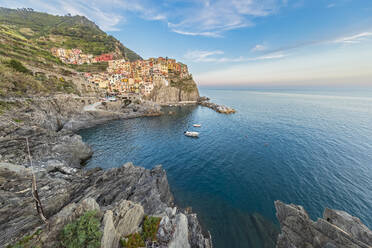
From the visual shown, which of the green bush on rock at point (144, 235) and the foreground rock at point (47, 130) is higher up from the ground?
the foreground rock at point (47, 130)

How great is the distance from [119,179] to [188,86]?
94273 mm

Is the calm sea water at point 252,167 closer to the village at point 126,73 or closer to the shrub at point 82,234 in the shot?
the shrub at point 82,234

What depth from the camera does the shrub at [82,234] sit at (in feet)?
19.6

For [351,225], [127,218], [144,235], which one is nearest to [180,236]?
[144,235]

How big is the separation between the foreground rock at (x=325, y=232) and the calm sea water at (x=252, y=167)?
12.0 ft

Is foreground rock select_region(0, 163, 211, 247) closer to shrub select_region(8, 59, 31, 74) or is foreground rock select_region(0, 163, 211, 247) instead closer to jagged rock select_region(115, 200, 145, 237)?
jagged rock select_region(115, 200, 145, 237)

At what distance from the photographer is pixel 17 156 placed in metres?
15.7

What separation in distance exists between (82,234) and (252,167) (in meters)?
24.4

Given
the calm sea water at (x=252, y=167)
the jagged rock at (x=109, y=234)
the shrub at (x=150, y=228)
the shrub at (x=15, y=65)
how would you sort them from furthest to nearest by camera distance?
the shrub at (x=15, y=65)
the calm sea water at (x=252, y=167)
the shrub at (x=150, y=228)
the jagged rock at (x=109, y=234)

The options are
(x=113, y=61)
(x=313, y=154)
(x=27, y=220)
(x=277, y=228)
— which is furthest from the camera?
(x=113, y=61)

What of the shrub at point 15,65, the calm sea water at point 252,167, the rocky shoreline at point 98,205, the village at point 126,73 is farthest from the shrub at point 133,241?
the village at point 126,73

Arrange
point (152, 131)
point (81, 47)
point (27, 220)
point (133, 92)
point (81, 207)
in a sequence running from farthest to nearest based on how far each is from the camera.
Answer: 1. point (81, 47)
2. point (133, 92)
3. point (152, 131)
4. point (27, 220)
5. point (81, 207)

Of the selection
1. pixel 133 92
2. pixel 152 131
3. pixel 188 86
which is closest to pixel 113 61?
pixel 133 92

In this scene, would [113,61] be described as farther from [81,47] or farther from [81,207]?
[81,207]
